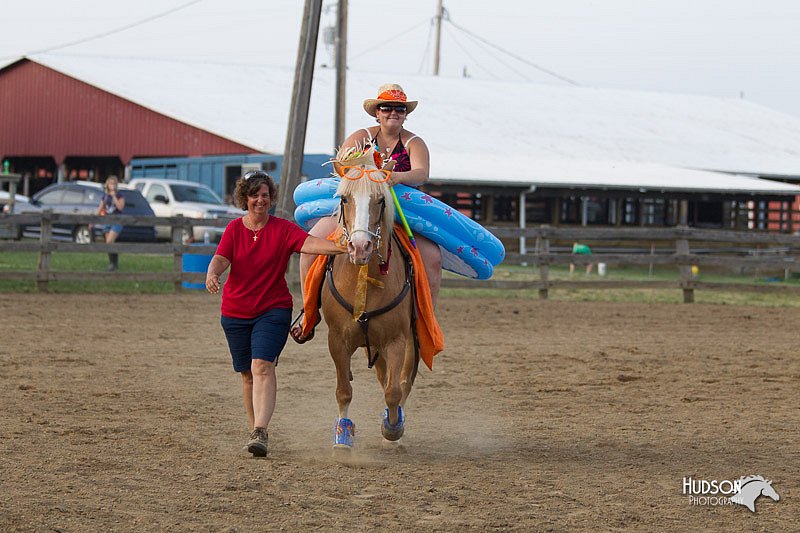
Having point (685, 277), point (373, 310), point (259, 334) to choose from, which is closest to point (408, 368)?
point (373, 310)

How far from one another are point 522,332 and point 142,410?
6.64m

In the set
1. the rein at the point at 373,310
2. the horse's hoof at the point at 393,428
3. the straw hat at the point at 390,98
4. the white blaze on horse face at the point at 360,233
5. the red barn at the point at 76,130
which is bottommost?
the horse's hoof at the point at 393,428

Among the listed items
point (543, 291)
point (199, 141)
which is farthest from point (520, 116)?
point (543, 291)

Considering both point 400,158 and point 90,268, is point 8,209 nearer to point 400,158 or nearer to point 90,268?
point 90,268

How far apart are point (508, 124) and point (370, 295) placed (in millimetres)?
33121

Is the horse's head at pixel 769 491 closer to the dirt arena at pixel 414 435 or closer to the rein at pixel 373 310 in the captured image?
the dirt arena at pixel 414 435

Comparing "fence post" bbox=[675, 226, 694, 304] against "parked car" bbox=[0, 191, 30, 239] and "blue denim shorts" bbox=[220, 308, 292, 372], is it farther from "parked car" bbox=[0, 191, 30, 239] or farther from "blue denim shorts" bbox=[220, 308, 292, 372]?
"parked car" bbox=[0, 191, 30, 239]

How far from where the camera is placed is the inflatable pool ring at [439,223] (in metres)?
7.16

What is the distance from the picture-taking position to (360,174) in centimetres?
627

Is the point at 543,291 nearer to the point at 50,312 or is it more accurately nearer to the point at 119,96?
the point at 50,312

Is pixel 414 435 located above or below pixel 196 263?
below

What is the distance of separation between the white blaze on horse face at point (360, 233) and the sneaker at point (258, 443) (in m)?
1.12

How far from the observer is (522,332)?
13.6 meters

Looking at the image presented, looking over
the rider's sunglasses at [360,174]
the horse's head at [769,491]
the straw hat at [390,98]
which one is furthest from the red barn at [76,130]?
the horse's head at [769,491]
